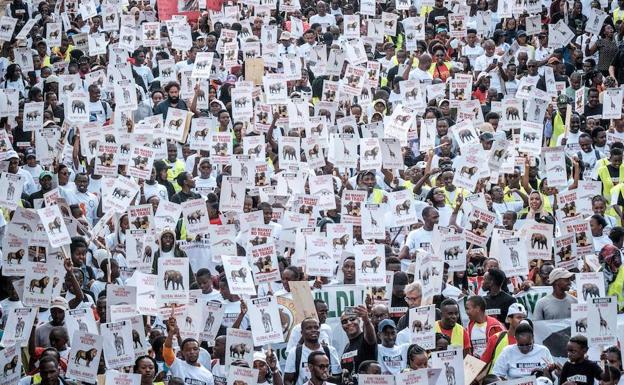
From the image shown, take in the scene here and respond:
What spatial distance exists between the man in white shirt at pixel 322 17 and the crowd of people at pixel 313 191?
0.08 m

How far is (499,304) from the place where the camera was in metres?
14.1

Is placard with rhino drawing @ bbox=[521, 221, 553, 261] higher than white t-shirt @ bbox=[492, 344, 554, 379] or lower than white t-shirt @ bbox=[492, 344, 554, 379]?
higher

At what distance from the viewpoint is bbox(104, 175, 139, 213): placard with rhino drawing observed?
16703 mm

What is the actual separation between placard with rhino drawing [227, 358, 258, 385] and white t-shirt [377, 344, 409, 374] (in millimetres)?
1263

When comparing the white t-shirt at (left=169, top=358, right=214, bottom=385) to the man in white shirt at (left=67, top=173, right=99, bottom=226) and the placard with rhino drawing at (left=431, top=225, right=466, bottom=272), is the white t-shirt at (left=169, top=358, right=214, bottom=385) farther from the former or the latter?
the man in white shirt at (left=67, top=173, right=99, bottom=226)

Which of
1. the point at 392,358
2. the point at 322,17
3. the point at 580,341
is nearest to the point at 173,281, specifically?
the point at 392,358

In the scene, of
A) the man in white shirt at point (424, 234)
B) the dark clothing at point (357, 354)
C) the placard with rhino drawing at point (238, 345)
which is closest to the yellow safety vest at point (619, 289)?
the man in white shirt at point (424, 234)

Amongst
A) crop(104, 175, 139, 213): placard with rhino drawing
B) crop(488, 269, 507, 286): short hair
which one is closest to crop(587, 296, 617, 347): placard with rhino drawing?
crop(488, 269, 507, 286): short hair

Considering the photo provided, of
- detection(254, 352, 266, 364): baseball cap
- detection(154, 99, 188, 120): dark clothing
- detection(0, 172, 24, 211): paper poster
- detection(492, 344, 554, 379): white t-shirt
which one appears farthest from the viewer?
detection(154, 99, 188, 120): dark clothing

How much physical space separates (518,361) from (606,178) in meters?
6.63

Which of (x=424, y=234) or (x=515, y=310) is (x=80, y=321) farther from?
(x=424, y=234)

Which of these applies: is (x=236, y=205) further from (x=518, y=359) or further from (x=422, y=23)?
(x=422, y=23)

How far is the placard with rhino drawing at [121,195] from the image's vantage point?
1670 cm

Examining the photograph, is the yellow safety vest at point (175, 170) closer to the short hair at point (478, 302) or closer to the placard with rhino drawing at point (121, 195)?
the placard with rhino drawing at point (121, 195)
